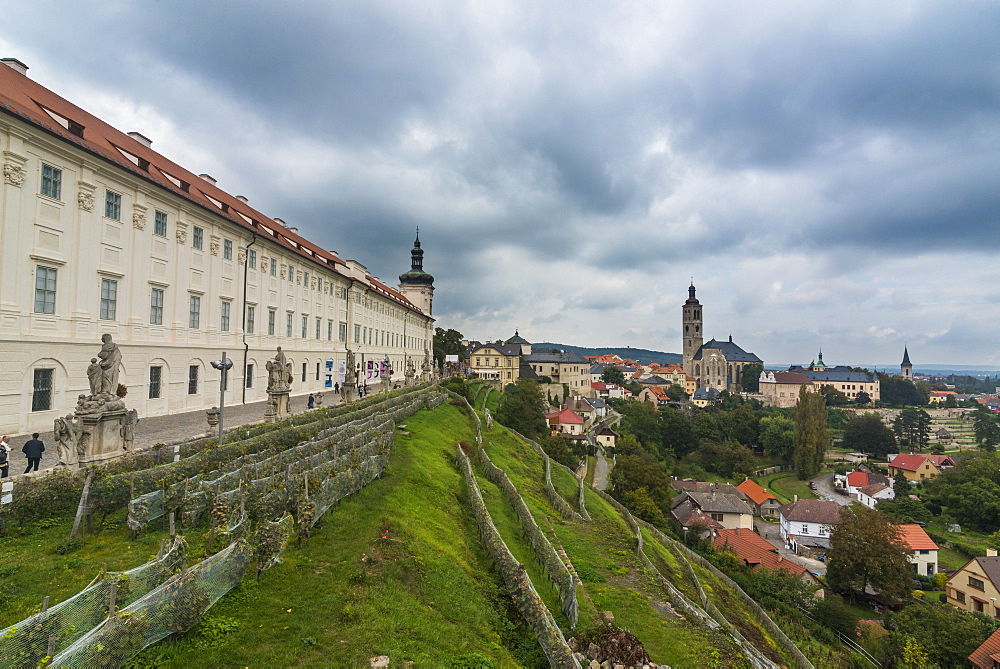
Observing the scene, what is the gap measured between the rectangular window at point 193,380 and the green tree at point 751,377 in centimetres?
17075

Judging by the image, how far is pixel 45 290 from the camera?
20453 mm

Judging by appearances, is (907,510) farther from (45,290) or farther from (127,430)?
(45,290)

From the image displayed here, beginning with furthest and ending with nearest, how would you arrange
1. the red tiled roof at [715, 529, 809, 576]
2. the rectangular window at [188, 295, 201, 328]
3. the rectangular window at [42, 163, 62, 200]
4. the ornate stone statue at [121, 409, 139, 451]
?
the red tiled roof at [715, 529, 809, 576] < the rectangular window at [188, 295, 201, 328] < the rectangular window at [42, 163, 62, 200] < the ornate stone statue at [121, 409, 139, 451]

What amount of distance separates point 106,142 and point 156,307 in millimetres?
8579

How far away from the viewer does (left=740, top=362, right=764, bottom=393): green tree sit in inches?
6491

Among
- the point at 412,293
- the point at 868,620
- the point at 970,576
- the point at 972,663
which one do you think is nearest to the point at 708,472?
the point at 970,576

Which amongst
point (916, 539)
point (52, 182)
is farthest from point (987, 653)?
point (52, 182)

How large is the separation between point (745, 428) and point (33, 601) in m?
107

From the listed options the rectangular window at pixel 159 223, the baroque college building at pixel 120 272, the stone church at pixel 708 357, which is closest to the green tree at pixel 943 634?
the baroque college building at pixel 120 272

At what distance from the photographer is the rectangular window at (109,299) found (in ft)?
75.4

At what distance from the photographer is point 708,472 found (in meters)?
83.6

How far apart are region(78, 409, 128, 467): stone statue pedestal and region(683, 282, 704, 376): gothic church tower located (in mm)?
178665

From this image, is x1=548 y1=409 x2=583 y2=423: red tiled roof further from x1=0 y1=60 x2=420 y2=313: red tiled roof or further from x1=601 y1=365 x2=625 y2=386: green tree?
x1=601 y1=365 x2=625 y2=386: green tree

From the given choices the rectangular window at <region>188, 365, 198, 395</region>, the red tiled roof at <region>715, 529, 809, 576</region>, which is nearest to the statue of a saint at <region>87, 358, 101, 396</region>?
the rectangular window at <region>188, 365, 198, 395</region>
